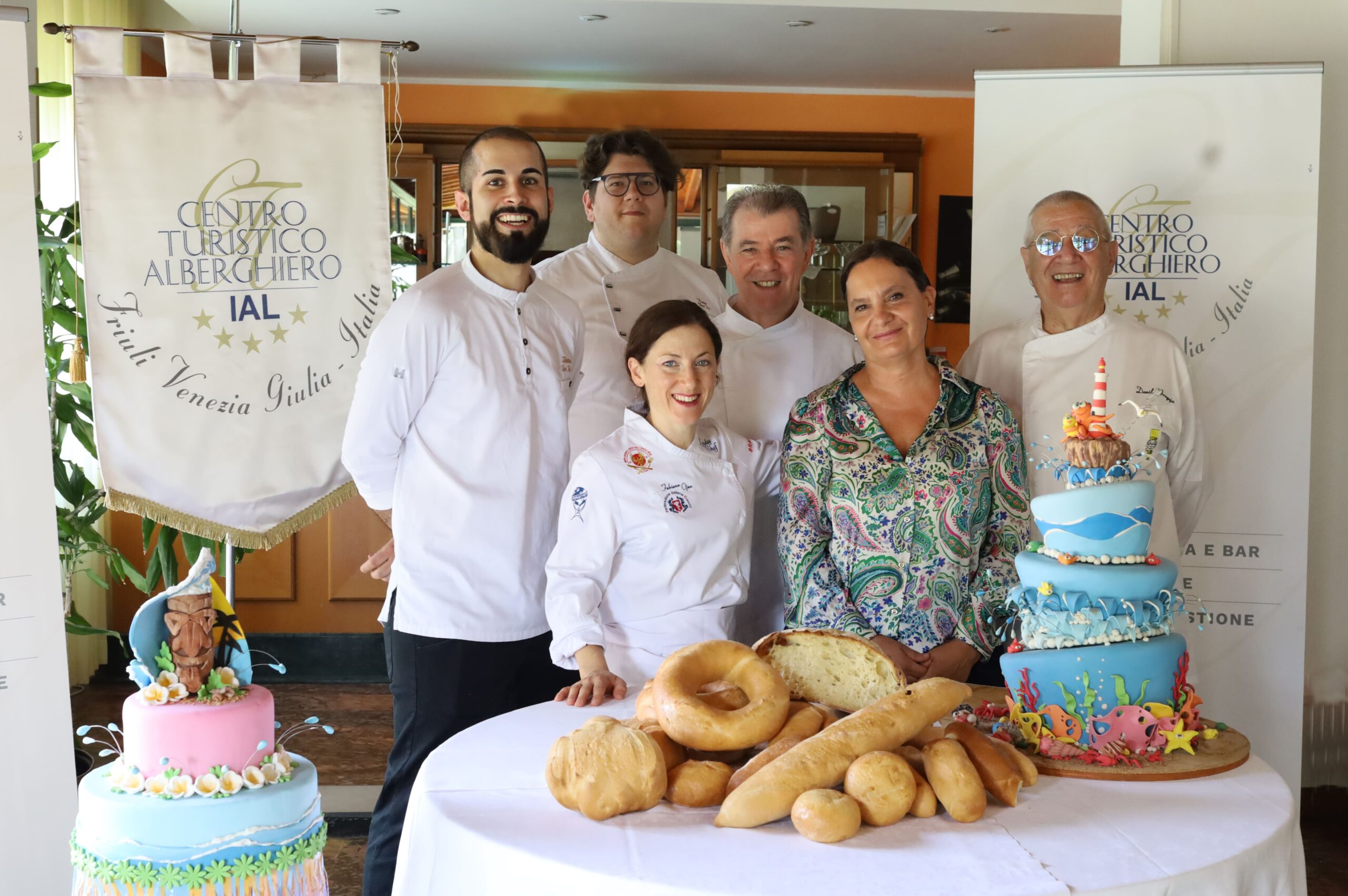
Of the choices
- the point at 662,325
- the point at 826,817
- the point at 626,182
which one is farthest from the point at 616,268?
the point at 826,817

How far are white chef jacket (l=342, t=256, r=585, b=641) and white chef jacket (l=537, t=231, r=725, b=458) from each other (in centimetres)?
28

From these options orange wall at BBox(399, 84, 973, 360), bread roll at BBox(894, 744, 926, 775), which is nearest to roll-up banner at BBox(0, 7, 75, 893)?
bread roll at BBox(894, 744, 926, 775)

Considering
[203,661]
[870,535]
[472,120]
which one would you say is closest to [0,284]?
[203,661]

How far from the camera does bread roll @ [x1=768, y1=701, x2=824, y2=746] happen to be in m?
1.32

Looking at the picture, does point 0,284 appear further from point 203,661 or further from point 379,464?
point 203,661

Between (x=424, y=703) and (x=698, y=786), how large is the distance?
123cm

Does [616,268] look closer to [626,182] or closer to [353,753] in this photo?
[626,182]

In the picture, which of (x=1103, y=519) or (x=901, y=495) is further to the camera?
(x=901, y=495)

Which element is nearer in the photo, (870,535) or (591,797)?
(591,797)

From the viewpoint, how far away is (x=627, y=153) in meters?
2.72

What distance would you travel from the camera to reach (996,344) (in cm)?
266

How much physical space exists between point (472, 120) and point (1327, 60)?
4.33 metres

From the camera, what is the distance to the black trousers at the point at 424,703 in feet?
7.65

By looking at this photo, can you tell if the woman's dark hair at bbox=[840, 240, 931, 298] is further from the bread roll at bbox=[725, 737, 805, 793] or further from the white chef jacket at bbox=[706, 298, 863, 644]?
the bread roll at bbox=[725, 737, 805, 793]
